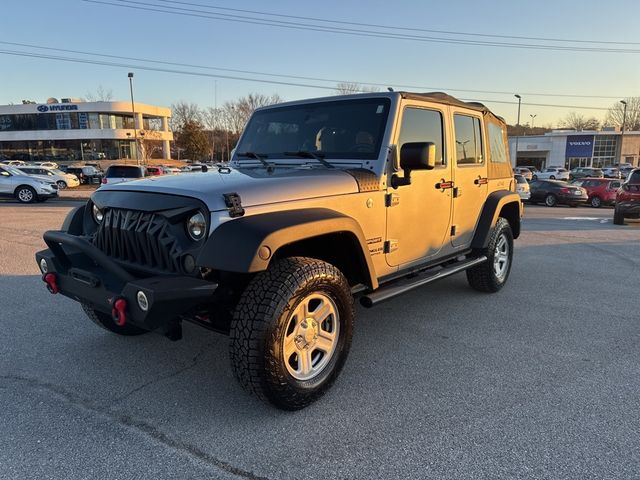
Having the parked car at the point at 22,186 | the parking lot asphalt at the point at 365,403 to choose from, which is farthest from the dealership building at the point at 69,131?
the parking lot asphalt at the point at 365,403

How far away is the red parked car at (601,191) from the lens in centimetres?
2239

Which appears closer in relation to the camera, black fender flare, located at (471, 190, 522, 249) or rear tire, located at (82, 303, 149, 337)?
rear tire, located at (82, 303, 149, 337)

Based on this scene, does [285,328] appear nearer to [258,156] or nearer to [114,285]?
[114,285]

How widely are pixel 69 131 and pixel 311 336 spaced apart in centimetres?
7199

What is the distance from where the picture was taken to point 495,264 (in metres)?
5.55

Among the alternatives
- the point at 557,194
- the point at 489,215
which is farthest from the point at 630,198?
the point at 489,215

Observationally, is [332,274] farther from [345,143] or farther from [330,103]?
[330,103]

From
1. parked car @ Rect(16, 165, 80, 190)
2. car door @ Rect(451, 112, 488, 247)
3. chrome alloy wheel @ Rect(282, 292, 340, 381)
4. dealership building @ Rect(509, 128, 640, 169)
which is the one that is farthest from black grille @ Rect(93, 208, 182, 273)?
dealership building @ Rect(509, 128, 640, 169)

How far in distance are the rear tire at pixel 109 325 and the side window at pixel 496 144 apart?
4263 millimetres

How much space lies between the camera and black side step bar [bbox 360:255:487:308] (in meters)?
3.46

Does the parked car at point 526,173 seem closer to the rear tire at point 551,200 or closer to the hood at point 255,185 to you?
the rear tire at point 551,200

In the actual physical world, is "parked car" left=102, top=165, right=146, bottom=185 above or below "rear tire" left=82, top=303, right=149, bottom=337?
above

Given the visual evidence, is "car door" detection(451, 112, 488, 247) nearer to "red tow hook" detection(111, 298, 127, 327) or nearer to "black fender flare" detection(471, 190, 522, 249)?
"black fender flare" detection(471, 190, 522, 249)

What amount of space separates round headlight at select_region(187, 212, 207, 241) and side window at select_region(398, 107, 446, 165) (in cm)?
173
